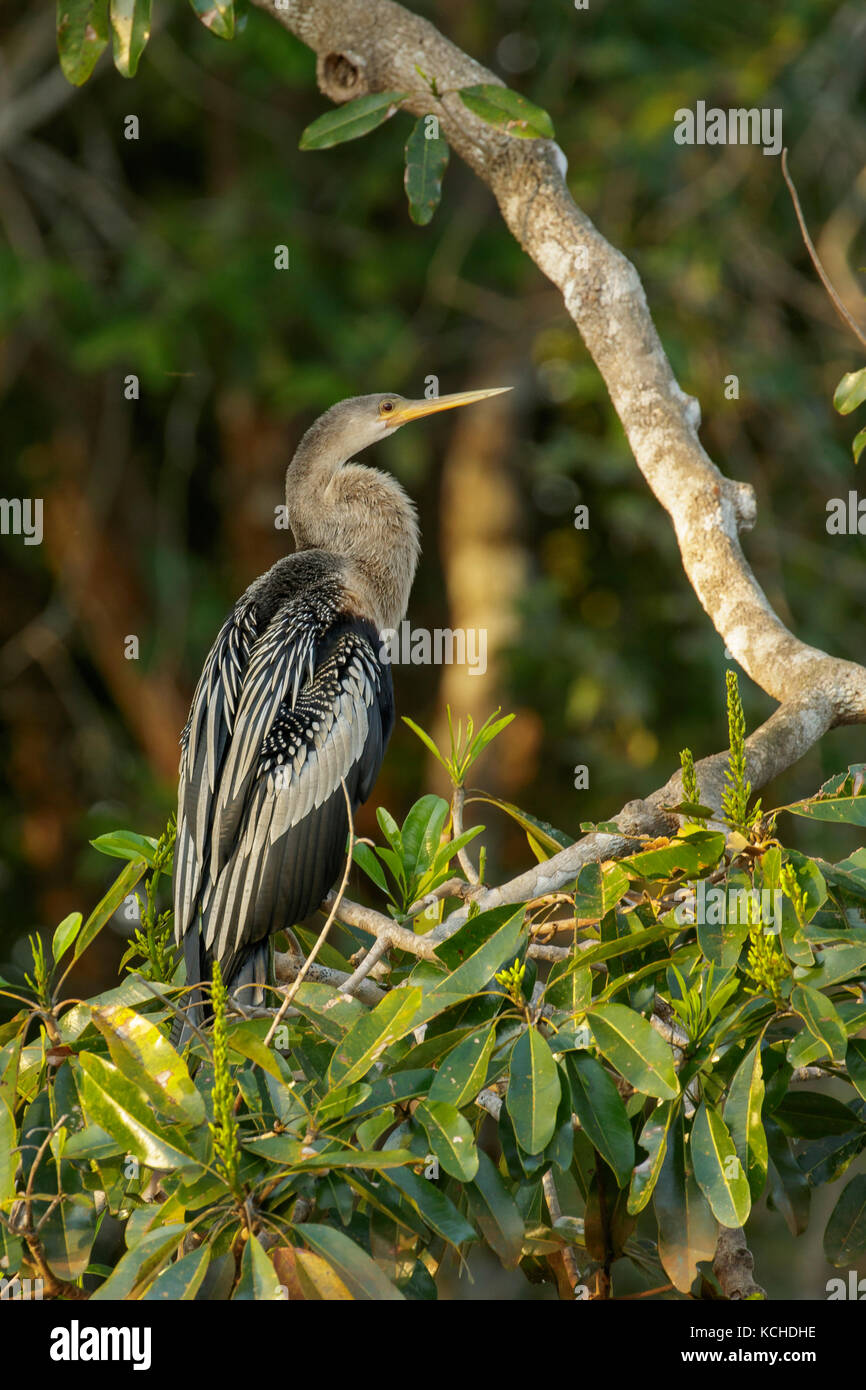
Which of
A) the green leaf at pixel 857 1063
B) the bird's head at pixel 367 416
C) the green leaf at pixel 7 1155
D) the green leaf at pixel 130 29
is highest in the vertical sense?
the green leaf at pixel 130 29

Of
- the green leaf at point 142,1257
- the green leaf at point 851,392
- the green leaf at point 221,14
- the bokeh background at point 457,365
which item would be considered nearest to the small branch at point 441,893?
the green leaf at point 142,1257

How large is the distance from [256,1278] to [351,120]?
1.83 meters

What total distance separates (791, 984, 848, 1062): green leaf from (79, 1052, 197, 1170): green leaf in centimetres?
56

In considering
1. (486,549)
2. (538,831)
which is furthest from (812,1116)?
(486,549)

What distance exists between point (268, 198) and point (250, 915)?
152 inches

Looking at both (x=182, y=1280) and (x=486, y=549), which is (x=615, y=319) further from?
(x=486, y=549)

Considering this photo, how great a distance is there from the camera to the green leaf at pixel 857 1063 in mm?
1395

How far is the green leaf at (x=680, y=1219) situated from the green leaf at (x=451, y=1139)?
219 mm

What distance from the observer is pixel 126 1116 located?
4.38 feet

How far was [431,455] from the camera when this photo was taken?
625 cm

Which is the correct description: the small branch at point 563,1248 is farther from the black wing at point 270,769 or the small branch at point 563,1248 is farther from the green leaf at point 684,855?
the black wing at point 270,769
